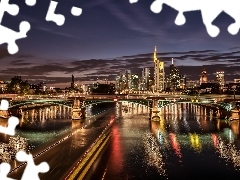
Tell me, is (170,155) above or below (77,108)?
below

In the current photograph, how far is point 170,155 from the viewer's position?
38156mm

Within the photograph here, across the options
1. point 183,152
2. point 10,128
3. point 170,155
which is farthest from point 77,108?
point 10,128

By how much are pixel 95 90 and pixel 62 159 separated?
511ft

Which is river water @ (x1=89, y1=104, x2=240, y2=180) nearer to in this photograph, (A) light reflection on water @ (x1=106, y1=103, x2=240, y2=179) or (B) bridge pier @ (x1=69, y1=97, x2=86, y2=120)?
(A) light reflection on water @ (x1=106, y1=103, x2=240, y2=179)

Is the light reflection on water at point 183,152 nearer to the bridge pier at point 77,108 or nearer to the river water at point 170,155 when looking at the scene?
the river water at point 170,155

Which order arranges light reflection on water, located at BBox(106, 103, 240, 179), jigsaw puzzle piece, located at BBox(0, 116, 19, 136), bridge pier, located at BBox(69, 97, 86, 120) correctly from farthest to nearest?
bridge pier, located at BBox(69, 97, 86, 120) → light reflection on water, located at BBox(106, 103, 240, 179) → jigsaw puzzle piece, located at BBox(0, 116, 19, 136)

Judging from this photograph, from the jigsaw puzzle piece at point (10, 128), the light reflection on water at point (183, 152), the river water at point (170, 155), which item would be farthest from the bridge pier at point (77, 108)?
the jigsaw puzzle piece at point (10, 128)

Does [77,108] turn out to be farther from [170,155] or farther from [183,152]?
[170,155]

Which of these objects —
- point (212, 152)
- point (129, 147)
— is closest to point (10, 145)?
point (129, 147)

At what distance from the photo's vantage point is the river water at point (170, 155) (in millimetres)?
29516

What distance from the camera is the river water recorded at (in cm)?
2952

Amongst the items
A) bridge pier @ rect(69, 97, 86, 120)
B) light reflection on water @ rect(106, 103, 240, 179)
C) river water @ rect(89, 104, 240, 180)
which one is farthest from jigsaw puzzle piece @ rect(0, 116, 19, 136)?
bridge pier @ rect(69, 97, 86, 120)

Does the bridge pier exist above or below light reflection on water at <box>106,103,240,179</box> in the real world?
above

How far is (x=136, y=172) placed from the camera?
29.6m
